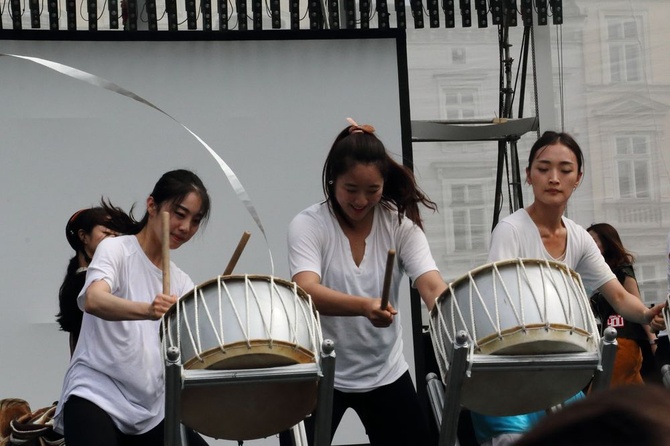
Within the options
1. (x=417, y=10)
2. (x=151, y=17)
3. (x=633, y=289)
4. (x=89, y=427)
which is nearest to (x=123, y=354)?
(x=89, y=427)

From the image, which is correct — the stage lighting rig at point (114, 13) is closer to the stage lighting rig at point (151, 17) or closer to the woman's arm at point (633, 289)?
the stage lighting rig at point (151, 17)

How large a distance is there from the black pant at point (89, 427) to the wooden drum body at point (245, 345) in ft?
0.74

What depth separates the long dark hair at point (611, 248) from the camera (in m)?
4.31

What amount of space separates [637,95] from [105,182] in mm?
2990

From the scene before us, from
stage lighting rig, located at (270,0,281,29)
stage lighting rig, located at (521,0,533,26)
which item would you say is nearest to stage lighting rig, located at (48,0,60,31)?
stage lighting rig, located at (270,0,281,29)

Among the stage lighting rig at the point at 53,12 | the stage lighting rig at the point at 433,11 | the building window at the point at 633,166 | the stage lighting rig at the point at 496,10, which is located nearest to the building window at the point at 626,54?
the building window at the point at 633,166

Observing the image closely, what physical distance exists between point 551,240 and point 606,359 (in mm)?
548

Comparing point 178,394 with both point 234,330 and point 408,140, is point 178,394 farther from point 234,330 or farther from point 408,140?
point 408,140

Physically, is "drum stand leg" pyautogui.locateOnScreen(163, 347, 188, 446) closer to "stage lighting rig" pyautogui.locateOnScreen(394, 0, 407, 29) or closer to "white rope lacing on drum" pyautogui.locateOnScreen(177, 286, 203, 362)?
"white rope lacing on drum" pyautogui.locateOnScreen(177, 286, 203, 362)

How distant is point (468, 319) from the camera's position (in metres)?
2.26

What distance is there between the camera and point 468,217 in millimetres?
5992

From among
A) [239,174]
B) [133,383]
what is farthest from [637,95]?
[133,383]

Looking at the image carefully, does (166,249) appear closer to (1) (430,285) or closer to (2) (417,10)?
(1) (430,285)

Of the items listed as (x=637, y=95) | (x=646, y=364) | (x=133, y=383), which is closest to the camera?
(x=133, y=383)
